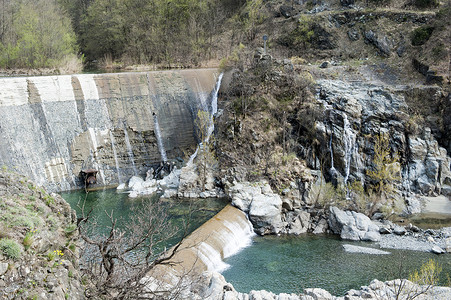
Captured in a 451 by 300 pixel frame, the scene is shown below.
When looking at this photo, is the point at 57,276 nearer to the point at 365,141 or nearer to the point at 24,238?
the point at 24,238

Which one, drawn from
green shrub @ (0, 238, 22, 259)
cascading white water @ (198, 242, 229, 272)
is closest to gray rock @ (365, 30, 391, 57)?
cascading white water @ (198, 242, 229, 272)

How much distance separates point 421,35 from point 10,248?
105 ft

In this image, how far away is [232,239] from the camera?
632 inches

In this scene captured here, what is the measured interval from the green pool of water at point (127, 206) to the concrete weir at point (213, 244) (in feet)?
3.43

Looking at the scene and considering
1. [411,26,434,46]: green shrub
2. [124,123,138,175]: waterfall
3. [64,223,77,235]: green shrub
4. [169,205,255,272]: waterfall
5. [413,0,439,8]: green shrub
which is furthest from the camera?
[413,0,439,8]: green shrub

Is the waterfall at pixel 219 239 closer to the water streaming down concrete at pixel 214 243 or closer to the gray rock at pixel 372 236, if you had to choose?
the water streaming down concrete at pixel 214 243

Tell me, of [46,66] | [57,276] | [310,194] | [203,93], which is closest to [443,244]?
[310,194]

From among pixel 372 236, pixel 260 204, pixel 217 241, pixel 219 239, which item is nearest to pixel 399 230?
pixel 372 236

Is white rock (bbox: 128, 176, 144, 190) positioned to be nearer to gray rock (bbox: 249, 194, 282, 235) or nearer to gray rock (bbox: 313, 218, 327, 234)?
gray rock (bbox: 249, 194, 282, 235)

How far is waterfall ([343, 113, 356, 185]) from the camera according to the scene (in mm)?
21172

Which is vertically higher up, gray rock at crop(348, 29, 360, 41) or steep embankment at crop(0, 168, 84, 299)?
gray rock at crop(348, 29, 360, 41)

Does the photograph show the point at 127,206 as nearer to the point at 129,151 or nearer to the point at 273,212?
the point at 129,151

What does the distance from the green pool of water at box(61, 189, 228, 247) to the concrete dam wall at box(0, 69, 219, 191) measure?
5.65 ft

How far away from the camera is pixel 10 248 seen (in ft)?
18.1
